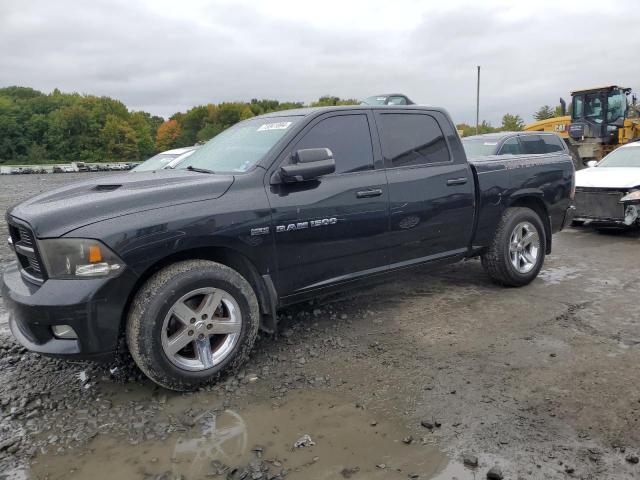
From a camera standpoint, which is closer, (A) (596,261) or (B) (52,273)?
(B) (52,273)

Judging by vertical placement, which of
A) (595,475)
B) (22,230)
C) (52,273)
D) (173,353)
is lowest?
(595,475)

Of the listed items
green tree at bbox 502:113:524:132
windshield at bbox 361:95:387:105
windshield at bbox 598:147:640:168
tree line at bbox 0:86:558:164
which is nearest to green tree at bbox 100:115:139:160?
tree line at bbox 0:86:558:164

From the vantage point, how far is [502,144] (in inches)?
365

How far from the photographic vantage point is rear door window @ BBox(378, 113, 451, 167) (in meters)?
4.36

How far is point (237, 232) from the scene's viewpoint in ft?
11.3

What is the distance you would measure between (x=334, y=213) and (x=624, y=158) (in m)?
8.28

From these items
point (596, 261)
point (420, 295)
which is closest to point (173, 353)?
point (420, 295)

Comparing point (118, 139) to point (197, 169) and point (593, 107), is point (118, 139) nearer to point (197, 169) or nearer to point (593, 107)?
point (593, 107)

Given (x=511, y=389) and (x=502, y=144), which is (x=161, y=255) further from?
(x=502, y=144)

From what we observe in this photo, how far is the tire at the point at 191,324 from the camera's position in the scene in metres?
3.13

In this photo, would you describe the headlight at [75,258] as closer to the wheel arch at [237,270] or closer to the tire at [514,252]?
the wheel arch at [237,270]

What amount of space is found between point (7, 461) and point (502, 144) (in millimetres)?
8854

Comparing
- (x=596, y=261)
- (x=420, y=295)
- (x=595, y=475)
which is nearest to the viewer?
(x=595, y=475)

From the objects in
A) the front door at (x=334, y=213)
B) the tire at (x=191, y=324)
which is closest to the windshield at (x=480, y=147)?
the front door at (x=334, y=213)
